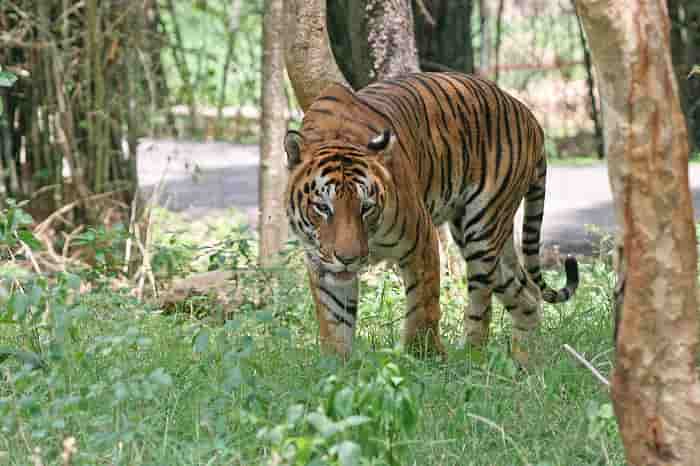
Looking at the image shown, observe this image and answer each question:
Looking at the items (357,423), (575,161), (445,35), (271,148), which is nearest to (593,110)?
(575,161)

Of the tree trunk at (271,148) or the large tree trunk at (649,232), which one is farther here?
the tree trunk at (271,148)

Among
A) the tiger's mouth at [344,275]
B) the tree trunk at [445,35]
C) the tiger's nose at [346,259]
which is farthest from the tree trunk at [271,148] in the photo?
the tiger's nose at [346,259]

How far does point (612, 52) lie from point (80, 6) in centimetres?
587

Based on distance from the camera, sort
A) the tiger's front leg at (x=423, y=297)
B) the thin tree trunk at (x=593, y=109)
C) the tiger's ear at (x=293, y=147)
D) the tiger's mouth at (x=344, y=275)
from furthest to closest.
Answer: the thin tree trunk at (x=593, y=109)
the tiger's front leg at (x=423, y=297)
the tiger's ear at (x=293, y=147)
the tiger's mouth at (x=344, y=275)

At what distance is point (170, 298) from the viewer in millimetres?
6781

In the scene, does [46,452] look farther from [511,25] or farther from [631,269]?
[511,25]

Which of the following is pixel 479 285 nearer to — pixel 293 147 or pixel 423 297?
pixel 423 297

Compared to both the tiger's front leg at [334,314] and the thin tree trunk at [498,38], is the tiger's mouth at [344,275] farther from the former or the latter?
the thin tree trunk at [498,38]

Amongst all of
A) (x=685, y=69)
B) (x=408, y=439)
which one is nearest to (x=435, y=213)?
(x=408, y=439)

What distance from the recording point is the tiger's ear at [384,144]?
465 cm

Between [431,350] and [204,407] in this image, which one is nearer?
[204,407]

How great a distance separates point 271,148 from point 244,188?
4.82m

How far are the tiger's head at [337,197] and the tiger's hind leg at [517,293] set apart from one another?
124 centimetres

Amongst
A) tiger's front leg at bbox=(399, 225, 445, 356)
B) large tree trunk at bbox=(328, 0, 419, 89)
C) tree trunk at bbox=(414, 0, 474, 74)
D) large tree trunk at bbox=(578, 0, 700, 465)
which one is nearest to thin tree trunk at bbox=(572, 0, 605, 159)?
tree trunk at bbox=(414, 0, 474, 74)
